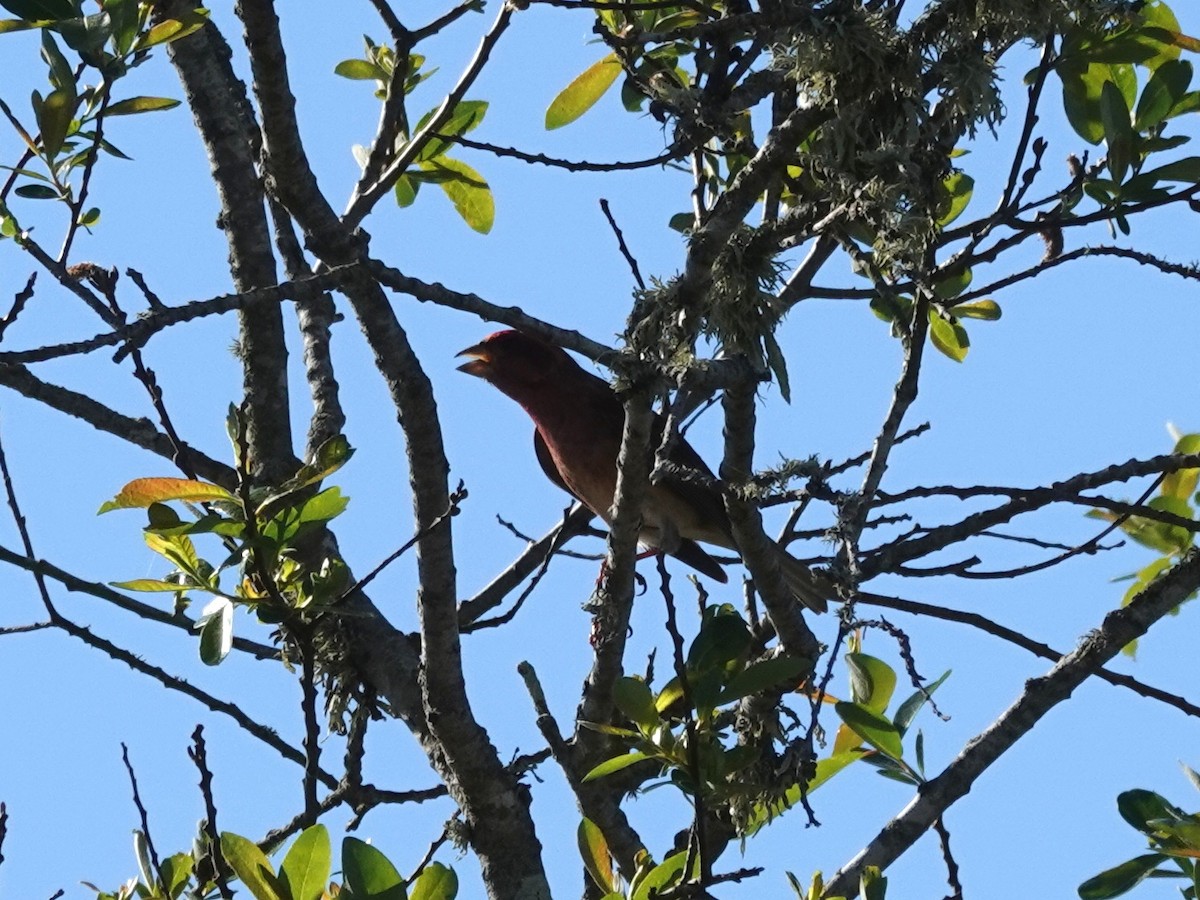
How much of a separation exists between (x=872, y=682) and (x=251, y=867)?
1.61 meters

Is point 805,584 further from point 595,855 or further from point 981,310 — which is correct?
point 595,855

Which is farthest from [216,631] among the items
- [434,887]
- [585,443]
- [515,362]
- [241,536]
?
[515,362]

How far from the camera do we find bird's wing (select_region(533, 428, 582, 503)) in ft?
23.9

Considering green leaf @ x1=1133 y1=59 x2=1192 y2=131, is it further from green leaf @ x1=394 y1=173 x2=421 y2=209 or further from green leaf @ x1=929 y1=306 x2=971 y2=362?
green leaf @ x1=394 y1=173 x2=421 y2=209

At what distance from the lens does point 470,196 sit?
5.51 m

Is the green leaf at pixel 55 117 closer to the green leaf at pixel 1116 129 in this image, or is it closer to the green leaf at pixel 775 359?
the green leaf at pixel 775 359

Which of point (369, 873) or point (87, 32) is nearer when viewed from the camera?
point (369, 873)

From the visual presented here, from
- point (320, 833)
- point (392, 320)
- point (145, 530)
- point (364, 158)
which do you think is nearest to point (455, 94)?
point (392, 320)

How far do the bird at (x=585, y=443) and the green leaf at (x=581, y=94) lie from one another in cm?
120

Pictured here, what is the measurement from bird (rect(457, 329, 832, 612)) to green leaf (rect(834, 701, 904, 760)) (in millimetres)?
1694

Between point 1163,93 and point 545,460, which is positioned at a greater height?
point 545,460

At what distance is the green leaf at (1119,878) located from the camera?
12.0ft

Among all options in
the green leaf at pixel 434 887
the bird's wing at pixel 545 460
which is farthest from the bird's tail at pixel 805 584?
the bird's wing at pixel 545 460

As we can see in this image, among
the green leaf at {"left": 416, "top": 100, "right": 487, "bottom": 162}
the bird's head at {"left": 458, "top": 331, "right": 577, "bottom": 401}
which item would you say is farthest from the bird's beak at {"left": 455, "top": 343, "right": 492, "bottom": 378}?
the green leaf at {"left": 416, "top": 100, "right": 487, "bottom": 162}
